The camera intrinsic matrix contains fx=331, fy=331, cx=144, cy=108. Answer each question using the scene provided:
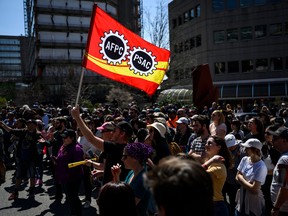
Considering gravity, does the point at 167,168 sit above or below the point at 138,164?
above

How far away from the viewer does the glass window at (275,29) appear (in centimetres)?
3978

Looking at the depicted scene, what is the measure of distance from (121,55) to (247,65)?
37.5m

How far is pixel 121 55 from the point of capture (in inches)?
251

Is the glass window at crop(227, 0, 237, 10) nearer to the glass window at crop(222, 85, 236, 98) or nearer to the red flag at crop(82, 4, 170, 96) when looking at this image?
the glass window at crop(222, 85, 236, 98)

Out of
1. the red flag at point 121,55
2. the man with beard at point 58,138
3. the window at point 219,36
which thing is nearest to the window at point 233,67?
the window at point 219,36

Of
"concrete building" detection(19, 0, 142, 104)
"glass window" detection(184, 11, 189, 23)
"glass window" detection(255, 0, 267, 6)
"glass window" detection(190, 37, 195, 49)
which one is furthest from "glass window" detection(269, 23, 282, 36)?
"concrete building" detection(19, 0, 142, 104)

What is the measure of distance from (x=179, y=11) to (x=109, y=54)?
4420 centimetres

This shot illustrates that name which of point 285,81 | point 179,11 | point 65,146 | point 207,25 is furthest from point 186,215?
point 179,11

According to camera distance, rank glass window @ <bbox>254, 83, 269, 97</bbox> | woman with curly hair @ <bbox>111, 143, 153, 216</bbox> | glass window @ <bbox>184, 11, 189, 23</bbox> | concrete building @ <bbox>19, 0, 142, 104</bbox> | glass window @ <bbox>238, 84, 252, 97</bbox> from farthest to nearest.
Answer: concrete building @ <bbox>19, 0, 142, 104</bbox>, glass window @ <bbox>184, 11, 189, 23</bbox>, glass window @ <bbox>238, 84, 252, 97</bbox>, glass window @ <bbox>254, 83, 269, 97</bbox>, woman with curly hair @ <bbox>111, 143, 153, 216</bbox>

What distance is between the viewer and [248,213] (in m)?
4.27

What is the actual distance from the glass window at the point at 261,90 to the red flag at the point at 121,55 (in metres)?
34.0

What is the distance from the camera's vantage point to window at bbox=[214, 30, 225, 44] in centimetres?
4241

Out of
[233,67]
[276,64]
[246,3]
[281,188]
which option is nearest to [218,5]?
[246,3]

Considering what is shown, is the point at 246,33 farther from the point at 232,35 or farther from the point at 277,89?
the point at 277,89
